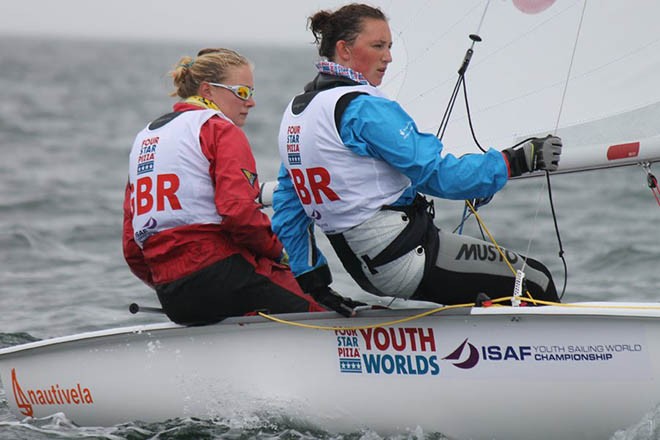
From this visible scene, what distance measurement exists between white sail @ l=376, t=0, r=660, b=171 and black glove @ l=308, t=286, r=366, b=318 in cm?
82

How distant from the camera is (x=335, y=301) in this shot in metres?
3.36

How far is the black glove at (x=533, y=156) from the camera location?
3057mm

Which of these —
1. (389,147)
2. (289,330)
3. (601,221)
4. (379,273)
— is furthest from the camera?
(601,221)

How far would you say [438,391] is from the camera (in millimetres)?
3254

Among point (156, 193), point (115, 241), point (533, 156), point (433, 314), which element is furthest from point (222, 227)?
point (115, 241)

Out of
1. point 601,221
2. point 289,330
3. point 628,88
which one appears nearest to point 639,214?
point 601,221

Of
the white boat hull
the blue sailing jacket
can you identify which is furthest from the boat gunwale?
the blue sailing jacket

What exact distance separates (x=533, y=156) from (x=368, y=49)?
56 cm

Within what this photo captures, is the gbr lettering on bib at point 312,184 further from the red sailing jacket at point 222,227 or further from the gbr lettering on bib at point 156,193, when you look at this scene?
the gbr lettering on bib at point 156,193

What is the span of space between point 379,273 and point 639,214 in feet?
21.4

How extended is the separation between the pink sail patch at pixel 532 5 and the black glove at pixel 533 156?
92 centimetres

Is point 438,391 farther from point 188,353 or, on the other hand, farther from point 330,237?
point 188,353

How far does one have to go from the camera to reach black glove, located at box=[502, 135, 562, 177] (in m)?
3.06

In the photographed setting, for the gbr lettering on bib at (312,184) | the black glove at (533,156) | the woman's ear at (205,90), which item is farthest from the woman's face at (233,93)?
the black glove at (533,156)
